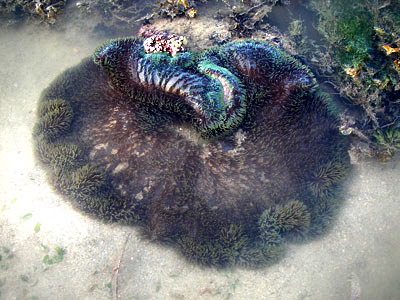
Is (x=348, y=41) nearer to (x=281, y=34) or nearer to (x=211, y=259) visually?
(x=281, y=34)

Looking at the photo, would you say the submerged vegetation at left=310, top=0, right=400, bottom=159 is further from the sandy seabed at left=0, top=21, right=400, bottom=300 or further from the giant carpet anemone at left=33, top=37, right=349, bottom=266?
the sandy seabed at left=0, top=21, right=400, bottom=300

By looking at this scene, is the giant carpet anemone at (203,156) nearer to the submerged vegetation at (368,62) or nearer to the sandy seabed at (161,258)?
the sandy seabed at (161,258)

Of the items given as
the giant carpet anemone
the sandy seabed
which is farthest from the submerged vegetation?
the sandy seabed

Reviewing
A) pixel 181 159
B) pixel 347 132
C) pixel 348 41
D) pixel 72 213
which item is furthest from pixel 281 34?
pixel 72 213

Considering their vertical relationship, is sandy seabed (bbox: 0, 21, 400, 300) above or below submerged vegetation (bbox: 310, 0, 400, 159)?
below

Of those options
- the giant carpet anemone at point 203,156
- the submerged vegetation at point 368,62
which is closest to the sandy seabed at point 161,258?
the giant carpet anemone at point 203,156
